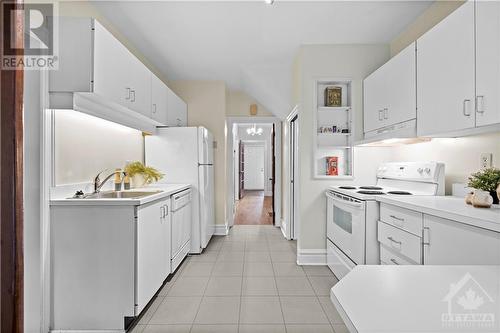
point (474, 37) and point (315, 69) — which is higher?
point (315, 69)

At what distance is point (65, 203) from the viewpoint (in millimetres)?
1892

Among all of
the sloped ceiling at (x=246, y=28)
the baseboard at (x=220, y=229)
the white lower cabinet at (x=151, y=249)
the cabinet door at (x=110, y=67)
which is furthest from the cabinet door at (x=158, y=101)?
the baseboard at (x=220, y=229)

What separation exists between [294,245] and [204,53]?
2920 mm

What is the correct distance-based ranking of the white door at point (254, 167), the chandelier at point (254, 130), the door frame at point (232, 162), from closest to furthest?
the door frame at point (232, 162), the chandelier at point (254, 130), the white door at point (254, 167)

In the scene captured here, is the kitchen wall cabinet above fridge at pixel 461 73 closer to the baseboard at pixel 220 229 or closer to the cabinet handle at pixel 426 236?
→ the cabinet handle at pixel 426 236

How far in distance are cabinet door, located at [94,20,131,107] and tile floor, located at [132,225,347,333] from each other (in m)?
1.73

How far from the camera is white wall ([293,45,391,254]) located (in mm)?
3215

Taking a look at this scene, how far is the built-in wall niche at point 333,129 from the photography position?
10.8 feet

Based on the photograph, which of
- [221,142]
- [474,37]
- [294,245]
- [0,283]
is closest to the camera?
[0,283]

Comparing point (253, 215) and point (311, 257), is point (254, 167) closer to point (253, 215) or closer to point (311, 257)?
point (253, 215)

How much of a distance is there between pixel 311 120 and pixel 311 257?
1.62 metres

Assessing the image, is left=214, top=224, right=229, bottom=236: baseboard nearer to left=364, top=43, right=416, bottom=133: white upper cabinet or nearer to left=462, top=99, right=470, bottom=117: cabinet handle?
left=364, top=43, right=416, bottom=133: white upper cabinet

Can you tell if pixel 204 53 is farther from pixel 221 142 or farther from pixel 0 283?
A: pixel 0 283

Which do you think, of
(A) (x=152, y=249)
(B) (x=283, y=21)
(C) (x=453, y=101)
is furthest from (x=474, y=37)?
(A) (x=152, y=249)
